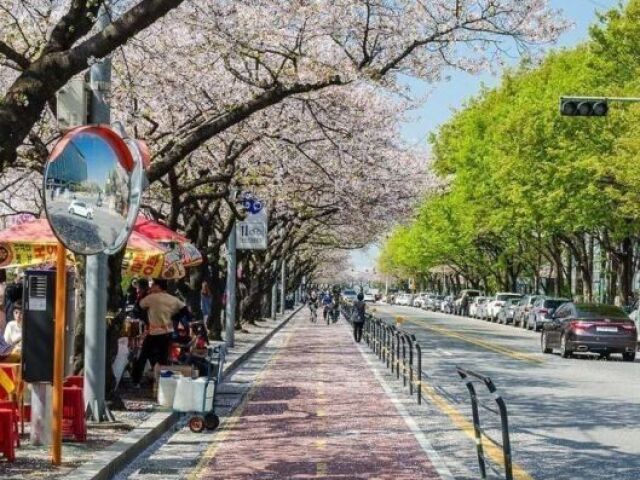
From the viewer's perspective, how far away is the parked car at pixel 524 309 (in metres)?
51.8

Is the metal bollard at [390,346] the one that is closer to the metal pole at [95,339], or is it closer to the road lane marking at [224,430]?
the road lane marking at [224,430]

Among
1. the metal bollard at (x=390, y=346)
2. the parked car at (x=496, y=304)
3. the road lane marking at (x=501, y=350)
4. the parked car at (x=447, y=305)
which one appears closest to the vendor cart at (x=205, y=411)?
the metal bollard at (x=390, y=346)

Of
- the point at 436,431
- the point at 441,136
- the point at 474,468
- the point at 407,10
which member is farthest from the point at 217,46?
the point at 441,136

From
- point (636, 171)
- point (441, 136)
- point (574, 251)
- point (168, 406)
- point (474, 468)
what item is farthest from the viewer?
point (441, 136)

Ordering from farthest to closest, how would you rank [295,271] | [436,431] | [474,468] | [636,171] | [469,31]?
[295,271] → [636,171] → [469,31] → [436,431] → [474,468]

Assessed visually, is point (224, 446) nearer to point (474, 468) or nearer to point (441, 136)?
point (474, 468)

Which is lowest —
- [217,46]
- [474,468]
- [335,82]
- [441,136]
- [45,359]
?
[474,468]

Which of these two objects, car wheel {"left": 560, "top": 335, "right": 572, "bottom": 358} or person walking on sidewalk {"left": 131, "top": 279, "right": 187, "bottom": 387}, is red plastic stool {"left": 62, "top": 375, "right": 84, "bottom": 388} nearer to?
person walking on sidewalk {"left": 131, "top": 279, "right": 187, "bottom": 387}

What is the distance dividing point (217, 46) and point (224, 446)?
749 centimetres

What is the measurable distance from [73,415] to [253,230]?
2136 cm

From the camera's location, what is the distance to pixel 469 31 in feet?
53.0

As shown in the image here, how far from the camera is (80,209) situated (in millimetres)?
8719

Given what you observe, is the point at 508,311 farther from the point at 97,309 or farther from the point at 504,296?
the point at 97,309

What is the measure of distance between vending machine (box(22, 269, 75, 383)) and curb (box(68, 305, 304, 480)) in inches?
39.3
